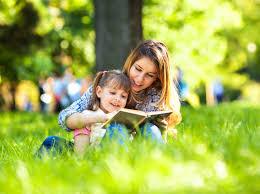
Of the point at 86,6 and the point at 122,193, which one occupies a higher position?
the point at 122,193

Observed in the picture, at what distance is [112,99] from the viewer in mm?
5180

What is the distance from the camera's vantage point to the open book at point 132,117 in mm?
4449

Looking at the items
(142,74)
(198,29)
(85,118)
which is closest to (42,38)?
(198,29)

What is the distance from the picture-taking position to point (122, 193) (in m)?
2.69

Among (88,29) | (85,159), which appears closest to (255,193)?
(85,159)

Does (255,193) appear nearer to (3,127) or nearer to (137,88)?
(137,88)

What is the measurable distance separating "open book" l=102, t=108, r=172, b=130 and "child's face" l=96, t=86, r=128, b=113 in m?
0.50

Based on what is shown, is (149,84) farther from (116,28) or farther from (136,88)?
(116,28)

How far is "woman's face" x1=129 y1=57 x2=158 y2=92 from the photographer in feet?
18.0

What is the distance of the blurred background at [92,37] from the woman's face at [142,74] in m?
5.52

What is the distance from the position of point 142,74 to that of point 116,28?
569 centimetres

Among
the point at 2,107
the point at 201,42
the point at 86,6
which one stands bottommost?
the point at 2,107

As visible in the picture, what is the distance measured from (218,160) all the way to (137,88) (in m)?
2.44

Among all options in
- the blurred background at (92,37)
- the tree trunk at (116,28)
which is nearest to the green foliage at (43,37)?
the blurred background at (92,37)
